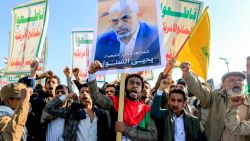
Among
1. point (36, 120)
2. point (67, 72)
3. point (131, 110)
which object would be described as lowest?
point (36, 120)

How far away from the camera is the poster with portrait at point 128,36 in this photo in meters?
4.35

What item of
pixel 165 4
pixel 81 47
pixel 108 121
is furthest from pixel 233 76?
pixel 81 47

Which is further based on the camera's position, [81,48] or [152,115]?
[81,48]

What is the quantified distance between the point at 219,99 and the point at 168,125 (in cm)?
81

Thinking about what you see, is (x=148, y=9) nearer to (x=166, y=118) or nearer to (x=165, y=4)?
(x=166, y=118)

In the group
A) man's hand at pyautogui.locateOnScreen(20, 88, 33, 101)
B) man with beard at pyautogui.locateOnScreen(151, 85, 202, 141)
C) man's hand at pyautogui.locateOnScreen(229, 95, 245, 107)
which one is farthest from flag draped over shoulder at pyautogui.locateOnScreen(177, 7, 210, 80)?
man's hand at pyautogui.locateOnScreen(20, 88, 33, 101)

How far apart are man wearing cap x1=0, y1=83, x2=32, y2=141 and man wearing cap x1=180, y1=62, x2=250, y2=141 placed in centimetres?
212

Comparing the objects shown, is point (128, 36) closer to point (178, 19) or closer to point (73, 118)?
point (73, 118)

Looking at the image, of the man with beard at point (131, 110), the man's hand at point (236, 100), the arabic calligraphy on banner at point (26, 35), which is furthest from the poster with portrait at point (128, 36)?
the arabic calligraphy on banner at point (26, 35)

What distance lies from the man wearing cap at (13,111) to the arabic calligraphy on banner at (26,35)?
11.2ft

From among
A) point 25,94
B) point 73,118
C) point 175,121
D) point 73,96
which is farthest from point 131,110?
point 25,94

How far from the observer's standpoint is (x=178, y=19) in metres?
7.77

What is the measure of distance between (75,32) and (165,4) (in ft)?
13.2

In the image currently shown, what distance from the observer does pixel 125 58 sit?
173 inches
